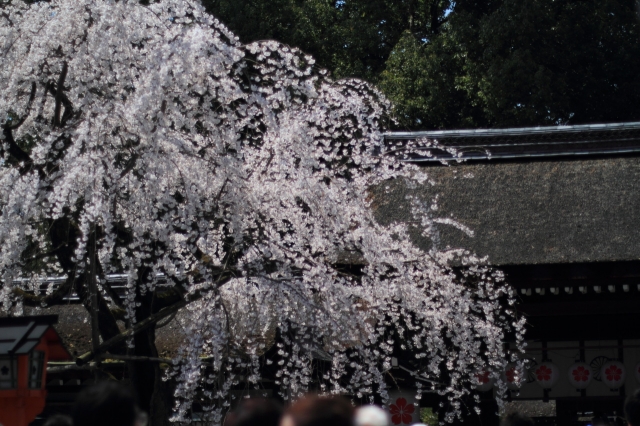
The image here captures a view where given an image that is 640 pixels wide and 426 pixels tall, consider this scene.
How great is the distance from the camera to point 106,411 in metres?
2.74

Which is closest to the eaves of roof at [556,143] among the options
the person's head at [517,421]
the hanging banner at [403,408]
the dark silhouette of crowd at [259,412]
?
the hanging banner at [403,408]

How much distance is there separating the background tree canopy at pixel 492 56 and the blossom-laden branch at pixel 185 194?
882 cm

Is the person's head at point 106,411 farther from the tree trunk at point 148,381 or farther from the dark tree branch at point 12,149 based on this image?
the dark tree branch at point 12,149

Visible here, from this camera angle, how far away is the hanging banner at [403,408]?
941 centimetres

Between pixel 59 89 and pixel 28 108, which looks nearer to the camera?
pixel 59 89

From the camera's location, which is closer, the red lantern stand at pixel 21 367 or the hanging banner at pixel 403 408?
the red lantern stand at pixel 21 367

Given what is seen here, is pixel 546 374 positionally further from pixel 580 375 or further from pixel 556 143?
pixel 556 143

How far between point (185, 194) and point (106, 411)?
391 centimetres

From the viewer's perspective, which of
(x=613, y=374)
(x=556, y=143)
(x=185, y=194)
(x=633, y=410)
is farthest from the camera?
(x=556, y=143)

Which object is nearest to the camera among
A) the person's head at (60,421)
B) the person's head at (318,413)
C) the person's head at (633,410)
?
the person's head at (318,413)

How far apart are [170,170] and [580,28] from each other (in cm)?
1225

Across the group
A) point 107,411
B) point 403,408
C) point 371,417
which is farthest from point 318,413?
point 403,408

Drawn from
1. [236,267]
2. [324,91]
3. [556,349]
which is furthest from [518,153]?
[236,267]

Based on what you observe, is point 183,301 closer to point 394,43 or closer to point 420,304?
point 420,304
